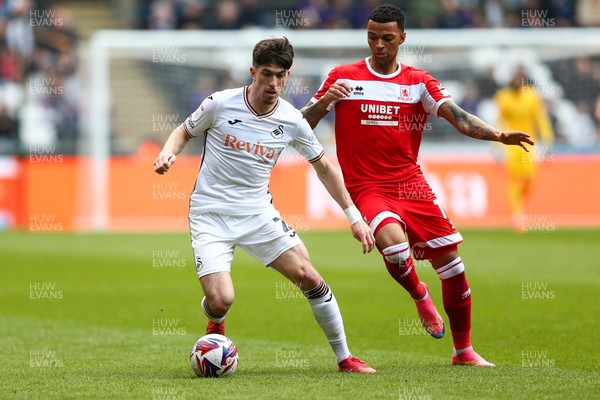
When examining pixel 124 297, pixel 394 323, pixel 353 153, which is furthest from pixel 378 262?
pixel 353 153

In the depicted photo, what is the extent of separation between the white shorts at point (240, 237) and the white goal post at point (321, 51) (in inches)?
585

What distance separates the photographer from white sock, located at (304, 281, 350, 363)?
25.4ft

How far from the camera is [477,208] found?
21891 millimetres

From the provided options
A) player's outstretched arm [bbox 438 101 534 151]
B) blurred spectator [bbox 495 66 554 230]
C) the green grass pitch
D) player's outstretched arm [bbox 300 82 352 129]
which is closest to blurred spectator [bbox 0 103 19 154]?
the green grass pitch

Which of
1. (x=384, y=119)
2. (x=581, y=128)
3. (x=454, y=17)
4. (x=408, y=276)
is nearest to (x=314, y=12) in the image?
(x=454, y=17)

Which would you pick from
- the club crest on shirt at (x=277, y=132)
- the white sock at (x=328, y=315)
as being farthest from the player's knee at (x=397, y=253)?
the club crest on shirt at (x=277, y=132)

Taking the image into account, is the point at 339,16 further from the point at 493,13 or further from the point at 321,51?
the point at 321,51

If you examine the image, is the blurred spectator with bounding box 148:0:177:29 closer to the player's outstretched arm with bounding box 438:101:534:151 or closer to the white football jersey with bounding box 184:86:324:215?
the player's outstretched arm with bounding box 438:101:534:151

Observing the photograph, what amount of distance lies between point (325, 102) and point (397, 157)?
700mm

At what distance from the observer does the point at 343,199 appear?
7824 mm

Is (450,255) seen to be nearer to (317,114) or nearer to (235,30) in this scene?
(317,114)

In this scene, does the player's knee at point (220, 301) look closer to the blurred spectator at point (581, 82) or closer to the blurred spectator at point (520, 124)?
the blurred spectator at point (520, 124)

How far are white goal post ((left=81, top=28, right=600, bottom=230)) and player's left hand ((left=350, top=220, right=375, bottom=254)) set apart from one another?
49.5ft

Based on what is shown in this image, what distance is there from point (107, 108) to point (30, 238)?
11.8 ft
